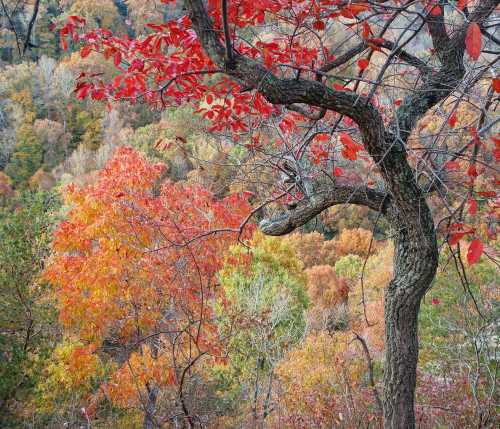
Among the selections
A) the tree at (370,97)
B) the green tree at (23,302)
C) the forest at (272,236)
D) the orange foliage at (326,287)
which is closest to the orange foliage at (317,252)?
the forest at (272,236)

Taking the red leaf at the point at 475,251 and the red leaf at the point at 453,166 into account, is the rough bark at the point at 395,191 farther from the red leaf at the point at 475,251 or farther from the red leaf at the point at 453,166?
the red leaf at the point at 475,251

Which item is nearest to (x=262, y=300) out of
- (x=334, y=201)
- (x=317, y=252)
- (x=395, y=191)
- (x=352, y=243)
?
(x=334, y=201)

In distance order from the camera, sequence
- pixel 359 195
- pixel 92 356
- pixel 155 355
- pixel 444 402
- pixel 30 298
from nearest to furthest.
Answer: pixel 359 195 < pixel 444 402 < pixel 30 298 < pixel 155 355 < pixel 92 356

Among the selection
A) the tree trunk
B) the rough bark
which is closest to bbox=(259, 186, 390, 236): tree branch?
the rough bark

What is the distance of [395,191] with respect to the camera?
99.3 inches

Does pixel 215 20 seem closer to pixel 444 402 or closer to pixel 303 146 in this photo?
pixel 303 146

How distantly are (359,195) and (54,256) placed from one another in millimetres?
7798

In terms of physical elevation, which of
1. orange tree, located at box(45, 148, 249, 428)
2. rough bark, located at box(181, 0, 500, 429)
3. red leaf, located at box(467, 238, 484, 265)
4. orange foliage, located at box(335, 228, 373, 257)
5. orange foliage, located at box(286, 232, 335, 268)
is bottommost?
red leaf, located at box(467, 238, 484, 265)

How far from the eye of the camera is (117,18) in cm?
4772

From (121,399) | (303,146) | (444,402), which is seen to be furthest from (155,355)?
(303,146)

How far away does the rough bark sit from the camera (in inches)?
86.3

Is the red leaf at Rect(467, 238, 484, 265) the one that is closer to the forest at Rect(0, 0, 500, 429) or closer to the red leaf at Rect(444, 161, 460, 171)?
the forest at Rect(0, 0, 500, 429)

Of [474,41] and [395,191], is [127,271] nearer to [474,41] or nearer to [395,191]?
[395,191]

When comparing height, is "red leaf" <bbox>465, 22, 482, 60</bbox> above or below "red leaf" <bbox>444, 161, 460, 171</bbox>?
below
